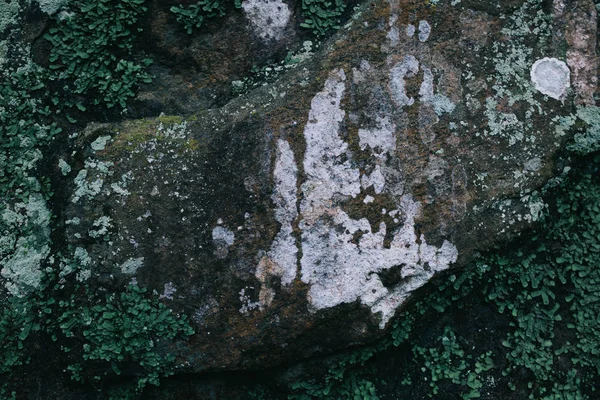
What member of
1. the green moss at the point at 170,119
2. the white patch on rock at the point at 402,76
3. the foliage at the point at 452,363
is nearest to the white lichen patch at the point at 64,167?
the green moss at the point at 170,119

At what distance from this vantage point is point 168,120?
9.05ft

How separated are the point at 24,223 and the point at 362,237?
4.84 ft

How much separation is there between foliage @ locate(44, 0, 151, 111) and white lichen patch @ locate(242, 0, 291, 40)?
1.71 feet

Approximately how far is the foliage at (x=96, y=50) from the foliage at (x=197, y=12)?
0.59 feet

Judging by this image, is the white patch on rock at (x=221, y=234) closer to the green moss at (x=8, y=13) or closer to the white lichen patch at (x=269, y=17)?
the white lichen patch at (x=269, y=17)

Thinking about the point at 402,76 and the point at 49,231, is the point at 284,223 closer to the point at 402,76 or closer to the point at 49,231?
the point at 402,76

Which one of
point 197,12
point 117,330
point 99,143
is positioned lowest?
point 117,330

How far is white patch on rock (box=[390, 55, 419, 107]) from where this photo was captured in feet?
8.77

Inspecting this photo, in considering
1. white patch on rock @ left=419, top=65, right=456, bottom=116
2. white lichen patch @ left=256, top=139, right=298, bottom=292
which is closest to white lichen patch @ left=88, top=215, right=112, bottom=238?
white lichen patch @ left=256, top=139, right=298, bottom=292

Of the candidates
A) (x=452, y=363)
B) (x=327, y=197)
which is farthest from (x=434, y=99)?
(x=452, y=363)

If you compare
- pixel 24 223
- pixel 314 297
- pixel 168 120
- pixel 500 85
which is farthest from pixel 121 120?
pixel 500 85

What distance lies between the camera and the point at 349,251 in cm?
262

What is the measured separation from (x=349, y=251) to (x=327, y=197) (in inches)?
9.9

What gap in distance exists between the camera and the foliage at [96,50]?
2762 millimetres
